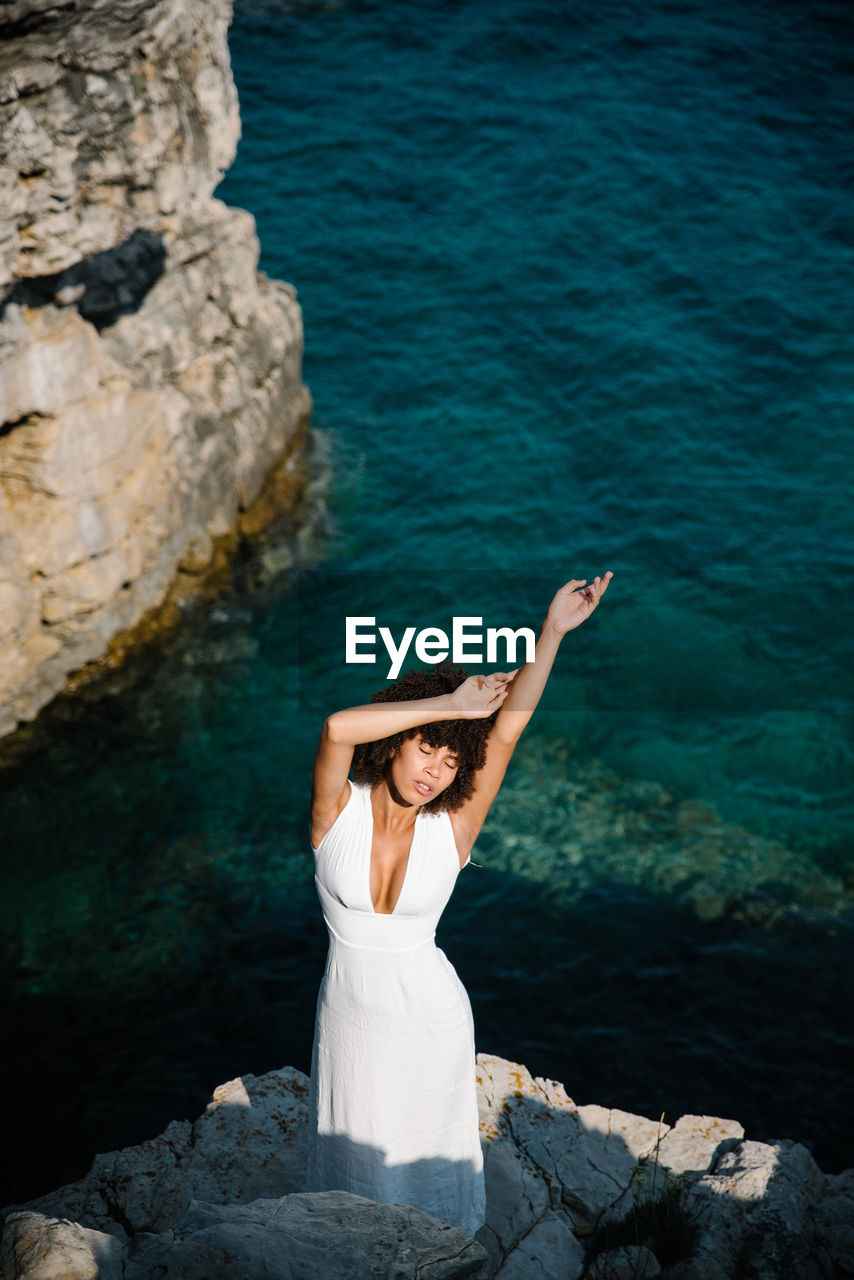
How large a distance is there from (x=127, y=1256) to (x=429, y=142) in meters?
22.6

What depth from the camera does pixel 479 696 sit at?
165 inches

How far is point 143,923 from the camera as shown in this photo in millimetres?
10328

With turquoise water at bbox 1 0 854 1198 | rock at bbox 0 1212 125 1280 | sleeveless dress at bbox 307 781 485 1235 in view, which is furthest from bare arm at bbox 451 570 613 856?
turquoise water at bbox 1 0 854 1198

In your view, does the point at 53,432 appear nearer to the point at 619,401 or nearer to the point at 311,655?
the point at 311,655

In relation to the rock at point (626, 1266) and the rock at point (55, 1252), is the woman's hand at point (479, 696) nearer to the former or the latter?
the rock at point (55, 1252)

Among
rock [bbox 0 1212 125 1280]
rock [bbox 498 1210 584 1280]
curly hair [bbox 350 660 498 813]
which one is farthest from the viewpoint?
rock [bbox 498 1210 584 1280]

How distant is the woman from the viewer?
169 inches

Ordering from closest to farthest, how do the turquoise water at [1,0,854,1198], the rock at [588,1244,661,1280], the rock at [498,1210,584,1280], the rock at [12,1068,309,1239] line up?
the rock at [498,1210,584,1280] → the rock at [588,1244,661,1280] → the rock at [12,1068,309,1239] → the turquoise water at [1,0,854,1198]

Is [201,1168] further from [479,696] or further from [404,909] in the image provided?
[479,696]

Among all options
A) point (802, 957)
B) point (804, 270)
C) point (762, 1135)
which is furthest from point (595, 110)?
point (762, 1135)

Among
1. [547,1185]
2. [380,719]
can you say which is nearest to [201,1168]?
[547,1185]

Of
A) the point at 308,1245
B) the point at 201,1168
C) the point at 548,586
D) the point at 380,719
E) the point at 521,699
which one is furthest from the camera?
the point at 548,586

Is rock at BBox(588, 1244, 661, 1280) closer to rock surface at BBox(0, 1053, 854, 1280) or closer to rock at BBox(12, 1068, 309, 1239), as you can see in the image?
rock surface at BBox(0, 1053, 854, 1280)

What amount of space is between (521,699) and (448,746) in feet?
1.15
